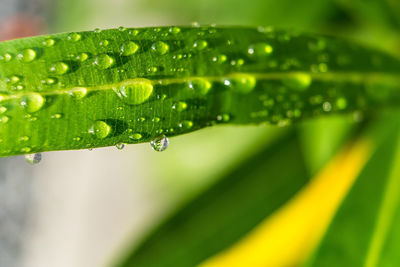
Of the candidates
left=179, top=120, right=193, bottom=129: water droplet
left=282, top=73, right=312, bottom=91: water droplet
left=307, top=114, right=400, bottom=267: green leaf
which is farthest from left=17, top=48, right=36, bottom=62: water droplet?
left=307, top=114, right=400, bottom=267: green leaf

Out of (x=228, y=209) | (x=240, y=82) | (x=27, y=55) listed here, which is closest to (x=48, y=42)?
(x=27, y=55)

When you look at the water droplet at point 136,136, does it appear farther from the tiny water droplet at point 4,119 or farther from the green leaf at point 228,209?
the green leaf at point 228,209

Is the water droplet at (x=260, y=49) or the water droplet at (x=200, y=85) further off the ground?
the water droplet at (x=260, y=49)

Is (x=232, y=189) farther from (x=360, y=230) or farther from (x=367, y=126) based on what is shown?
(x=360, y=230)

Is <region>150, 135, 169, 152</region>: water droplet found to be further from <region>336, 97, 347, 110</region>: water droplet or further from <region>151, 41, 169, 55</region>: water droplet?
<region>336, 97, 347, 110</region>: water droplet

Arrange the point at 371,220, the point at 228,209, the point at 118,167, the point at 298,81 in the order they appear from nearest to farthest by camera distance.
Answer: the point at 298,81, the point at 371,220, the point at 228,209, the point at 118,167

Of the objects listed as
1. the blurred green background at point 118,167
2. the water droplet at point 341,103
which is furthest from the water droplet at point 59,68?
the blurred green background at point 118,167

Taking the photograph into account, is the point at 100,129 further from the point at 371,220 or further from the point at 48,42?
the point at 371,220
